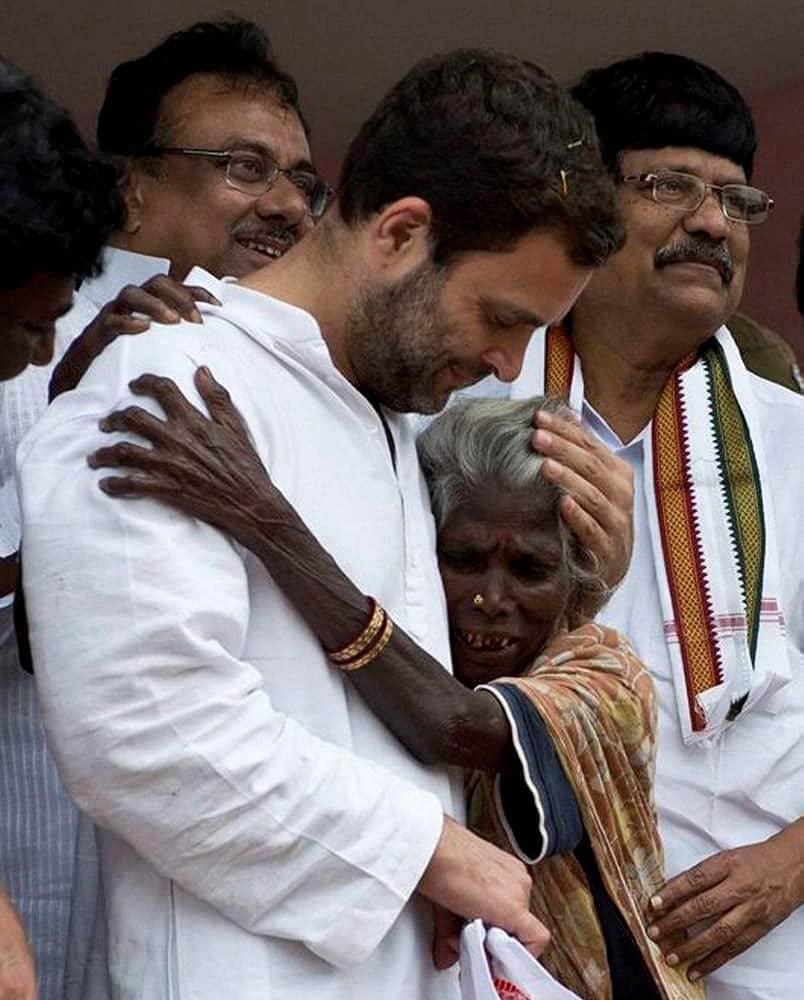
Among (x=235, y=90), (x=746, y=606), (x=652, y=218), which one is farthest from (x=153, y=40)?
(x=746, y=606)

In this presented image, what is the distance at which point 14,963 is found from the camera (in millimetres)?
2178

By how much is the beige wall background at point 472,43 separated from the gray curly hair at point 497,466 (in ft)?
10.1

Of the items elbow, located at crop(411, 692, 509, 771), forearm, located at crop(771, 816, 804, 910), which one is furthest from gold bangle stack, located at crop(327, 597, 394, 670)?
forearm, located at crop(771, 816, 804, 910)

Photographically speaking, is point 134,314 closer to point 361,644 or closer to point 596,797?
point 361,644

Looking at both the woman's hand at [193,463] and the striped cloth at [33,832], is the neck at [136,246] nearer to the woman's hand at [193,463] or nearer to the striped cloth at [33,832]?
the striped cloth at [33,832]

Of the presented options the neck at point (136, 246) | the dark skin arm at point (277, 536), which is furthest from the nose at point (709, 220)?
the dark skin arm at point (277, 536)

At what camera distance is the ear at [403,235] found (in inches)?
104

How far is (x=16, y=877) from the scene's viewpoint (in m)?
Answer: 3.04

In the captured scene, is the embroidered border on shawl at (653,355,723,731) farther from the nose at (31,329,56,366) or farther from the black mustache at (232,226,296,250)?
the nose at (31,329,56,366)

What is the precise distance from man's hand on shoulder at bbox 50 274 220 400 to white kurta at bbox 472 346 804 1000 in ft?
3.29

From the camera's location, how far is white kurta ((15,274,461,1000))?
7.46 feet

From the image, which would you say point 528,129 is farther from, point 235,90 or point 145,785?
point 235,90

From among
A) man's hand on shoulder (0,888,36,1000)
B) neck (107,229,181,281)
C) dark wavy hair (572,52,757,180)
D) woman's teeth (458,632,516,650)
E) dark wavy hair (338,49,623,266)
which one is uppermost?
dark wavy hair (338,49,623,266)

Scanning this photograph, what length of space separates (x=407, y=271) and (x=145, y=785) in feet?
2.45
